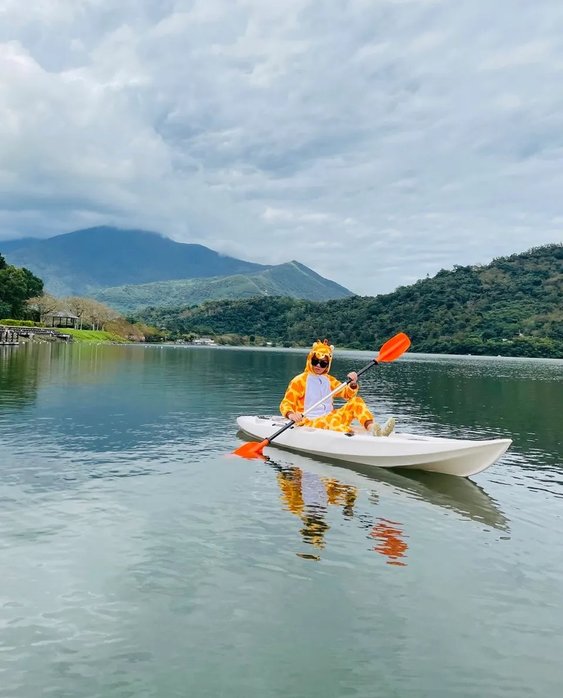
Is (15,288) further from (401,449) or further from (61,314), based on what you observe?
(401,449)

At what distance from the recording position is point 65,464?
1457 cm

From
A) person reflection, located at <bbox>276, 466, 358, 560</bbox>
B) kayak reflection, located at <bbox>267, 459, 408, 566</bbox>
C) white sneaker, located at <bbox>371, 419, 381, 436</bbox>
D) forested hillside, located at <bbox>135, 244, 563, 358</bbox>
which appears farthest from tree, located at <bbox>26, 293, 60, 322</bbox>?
person reflection, located at <bbox>276, 466, 358, 560</bbox>

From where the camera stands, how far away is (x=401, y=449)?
1501cm

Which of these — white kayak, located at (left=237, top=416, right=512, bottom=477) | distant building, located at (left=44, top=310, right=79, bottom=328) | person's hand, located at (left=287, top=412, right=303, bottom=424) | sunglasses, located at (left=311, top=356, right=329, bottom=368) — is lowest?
white kayak, located at (left=237, top=416, right=512, bottom=477)

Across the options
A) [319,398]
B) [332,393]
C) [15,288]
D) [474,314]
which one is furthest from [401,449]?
[474,314]

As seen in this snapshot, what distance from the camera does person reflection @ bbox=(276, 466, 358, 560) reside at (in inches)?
398

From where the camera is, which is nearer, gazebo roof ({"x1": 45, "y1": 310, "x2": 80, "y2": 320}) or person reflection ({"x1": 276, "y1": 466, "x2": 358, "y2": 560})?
person reflection ({"x1": 276, "y1": 466, "x2": 358, "y2": 560})

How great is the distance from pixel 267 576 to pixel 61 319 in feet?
396

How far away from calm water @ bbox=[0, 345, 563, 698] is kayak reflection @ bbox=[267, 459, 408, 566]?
0.20 ft

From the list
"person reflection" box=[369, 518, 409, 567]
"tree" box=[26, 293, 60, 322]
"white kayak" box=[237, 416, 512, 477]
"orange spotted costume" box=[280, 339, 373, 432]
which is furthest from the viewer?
"tree" box=[26, 293, 60, 322]

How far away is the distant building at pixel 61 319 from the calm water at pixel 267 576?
346 feet

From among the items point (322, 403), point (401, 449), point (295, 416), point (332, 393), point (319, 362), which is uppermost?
point (319, 362)

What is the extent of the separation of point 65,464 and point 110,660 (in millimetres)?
9427

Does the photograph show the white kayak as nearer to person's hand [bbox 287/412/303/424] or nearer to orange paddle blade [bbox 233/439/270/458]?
person's hand [bbox 287/412/303/424]
